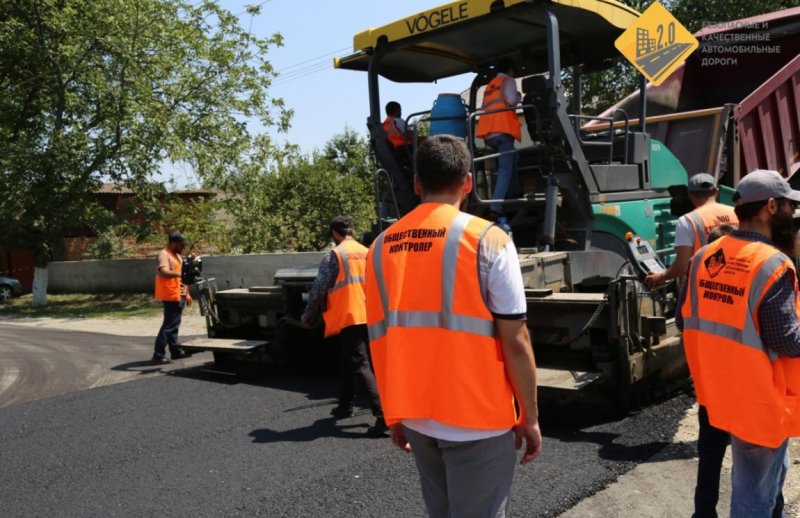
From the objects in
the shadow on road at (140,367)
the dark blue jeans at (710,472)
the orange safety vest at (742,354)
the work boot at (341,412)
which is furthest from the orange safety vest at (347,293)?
the shadow on road at (140,367)

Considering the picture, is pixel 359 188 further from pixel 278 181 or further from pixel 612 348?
pixel 612 348

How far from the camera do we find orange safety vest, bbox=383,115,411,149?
22.1 feet

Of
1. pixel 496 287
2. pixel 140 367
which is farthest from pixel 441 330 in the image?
pixel 140 367

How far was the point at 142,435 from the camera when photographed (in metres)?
5.55

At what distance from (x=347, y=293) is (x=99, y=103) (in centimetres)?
1447

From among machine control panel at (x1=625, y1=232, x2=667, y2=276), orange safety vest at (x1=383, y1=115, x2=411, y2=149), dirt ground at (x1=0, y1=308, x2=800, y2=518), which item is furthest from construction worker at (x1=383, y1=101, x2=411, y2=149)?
dirt ground at (x1=0, y1=308, x2=800, y2=518)

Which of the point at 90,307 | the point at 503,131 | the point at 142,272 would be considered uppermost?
the point at 503,131

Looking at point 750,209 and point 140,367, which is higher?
point 750,209

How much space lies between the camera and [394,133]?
6750 millimetres

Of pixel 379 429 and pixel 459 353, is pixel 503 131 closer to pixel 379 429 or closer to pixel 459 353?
pixel 379 429

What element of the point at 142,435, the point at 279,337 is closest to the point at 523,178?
the point at 279,337

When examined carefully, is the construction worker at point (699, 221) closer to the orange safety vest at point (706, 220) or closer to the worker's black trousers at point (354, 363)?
the orange safety vest at point (706, 220)

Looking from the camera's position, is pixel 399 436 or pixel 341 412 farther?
pixel 341 412

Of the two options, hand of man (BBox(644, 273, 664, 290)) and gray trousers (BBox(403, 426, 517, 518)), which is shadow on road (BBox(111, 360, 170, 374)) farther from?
gray trousers (BBox(403, 426, 517, 518))
